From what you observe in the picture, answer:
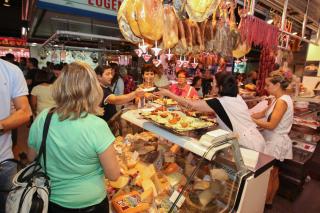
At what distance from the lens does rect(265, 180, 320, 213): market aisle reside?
362cm

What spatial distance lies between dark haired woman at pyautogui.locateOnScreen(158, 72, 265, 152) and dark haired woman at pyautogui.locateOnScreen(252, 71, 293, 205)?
687 mm

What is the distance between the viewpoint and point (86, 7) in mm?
3295

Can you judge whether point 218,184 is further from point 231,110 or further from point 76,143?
point 76,143

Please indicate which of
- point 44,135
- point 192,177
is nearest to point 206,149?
point 192,177

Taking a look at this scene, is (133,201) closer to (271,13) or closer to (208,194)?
(208,194)

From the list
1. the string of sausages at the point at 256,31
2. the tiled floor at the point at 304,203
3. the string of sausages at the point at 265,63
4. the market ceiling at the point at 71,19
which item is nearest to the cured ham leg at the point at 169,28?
the string of sausages at the point at 256,31

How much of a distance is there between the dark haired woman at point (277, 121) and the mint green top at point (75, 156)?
248 centimetres

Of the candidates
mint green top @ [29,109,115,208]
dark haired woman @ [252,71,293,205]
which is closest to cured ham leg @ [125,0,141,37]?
mint green top @ [29,109,115,208]

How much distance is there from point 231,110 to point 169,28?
3.81ft

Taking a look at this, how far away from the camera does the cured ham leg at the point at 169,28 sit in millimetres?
2549

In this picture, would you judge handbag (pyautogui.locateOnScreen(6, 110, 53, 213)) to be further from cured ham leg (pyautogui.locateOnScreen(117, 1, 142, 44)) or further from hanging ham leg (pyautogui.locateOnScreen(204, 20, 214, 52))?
hanging ham leg (pyautogui.locateOnScreen(204, 20, 214, 52))

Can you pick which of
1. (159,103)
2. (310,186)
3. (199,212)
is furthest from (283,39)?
(199,212)

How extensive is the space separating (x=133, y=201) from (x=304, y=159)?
350 cm

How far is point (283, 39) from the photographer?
17.0ft
